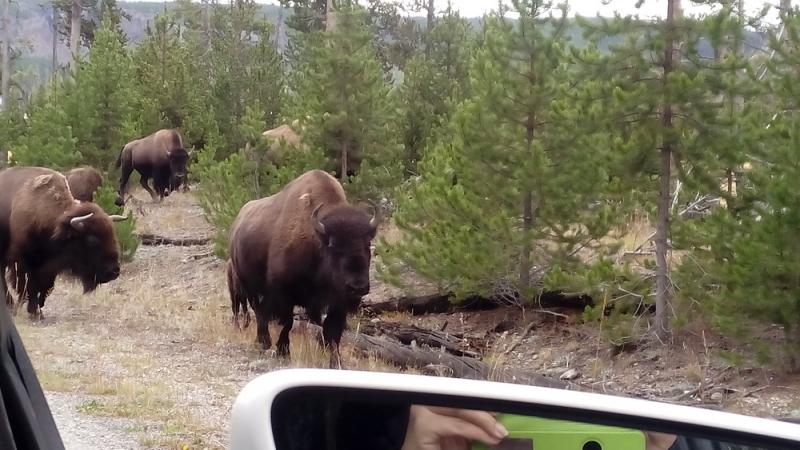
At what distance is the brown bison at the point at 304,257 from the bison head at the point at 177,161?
7.34 feet

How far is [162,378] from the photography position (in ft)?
12.5

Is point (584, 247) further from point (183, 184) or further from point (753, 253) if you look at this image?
point (183, 184)

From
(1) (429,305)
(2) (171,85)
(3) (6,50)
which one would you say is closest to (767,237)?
(1) (429,305)

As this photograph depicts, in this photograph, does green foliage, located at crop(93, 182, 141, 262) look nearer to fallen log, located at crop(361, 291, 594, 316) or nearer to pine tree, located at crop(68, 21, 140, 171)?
pine tree, located at crop(68, 21, 140, 171)

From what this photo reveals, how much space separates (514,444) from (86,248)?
489 cm

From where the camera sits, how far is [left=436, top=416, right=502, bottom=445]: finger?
1.11m

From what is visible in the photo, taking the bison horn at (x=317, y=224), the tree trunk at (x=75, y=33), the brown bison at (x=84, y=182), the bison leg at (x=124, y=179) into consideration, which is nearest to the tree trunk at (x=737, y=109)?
the bison horn at (x=317, y=224)

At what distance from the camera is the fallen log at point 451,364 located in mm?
4168

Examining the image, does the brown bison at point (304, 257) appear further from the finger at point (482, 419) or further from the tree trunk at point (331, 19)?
the finger at point (482, 419)

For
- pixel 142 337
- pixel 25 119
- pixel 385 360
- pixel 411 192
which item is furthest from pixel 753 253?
pixel 25 119

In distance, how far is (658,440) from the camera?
112cm

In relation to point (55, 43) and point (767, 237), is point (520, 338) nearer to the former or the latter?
point (767, 237)

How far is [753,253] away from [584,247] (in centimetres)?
172

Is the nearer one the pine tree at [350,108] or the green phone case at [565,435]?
the green phone case at [565,435]
